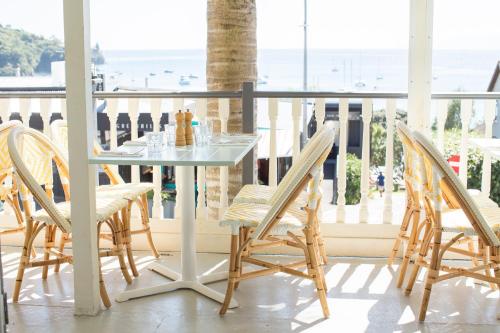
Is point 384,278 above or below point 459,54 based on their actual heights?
below

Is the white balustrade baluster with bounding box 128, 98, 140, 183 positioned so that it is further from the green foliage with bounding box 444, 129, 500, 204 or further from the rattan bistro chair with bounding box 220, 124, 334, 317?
the green foliage with bounding box 444, 129, 500, 204

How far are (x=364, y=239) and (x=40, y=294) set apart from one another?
218 cm

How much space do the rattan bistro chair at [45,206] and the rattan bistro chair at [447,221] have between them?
5.61 feet

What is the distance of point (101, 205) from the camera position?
3832 mm

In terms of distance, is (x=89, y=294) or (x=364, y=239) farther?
(x=364, y=239)

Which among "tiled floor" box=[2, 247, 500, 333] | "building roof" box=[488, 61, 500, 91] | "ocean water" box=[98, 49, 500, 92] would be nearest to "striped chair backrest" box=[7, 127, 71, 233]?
"tiled floor" box=[2, 247, 500, 333]

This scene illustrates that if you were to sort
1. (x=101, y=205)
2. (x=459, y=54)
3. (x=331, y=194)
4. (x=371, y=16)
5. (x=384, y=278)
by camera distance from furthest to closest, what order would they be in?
(x=371, y=16) → (x=331, y=194) → (x=459, y=54) → (x=384, y=278) → (x=101, y=205)

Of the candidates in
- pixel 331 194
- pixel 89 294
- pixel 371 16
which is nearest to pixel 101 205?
pixel 89 294

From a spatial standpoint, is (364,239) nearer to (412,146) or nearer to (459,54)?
(412,146)

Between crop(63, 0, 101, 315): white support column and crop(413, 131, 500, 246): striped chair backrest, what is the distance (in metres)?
1.64

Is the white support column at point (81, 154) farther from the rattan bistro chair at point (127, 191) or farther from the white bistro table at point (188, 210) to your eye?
the rattan bistro chair at point (127, 191)

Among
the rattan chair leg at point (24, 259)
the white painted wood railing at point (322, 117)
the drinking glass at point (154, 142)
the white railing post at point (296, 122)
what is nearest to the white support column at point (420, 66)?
the white painted wood railing at point (322, 117)

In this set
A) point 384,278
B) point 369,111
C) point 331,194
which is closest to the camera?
point 384,278

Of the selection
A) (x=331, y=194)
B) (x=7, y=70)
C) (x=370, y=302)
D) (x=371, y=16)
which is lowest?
(x=331, y=194)
